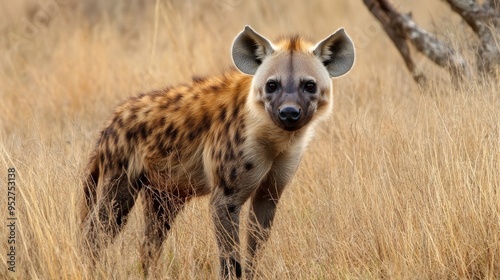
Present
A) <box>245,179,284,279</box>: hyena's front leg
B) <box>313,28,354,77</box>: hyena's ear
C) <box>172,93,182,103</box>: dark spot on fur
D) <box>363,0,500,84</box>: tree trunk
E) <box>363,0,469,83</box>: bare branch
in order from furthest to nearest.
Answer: <box>363,0,469,83</box>: bare branch, <box>363,0,500,84</box>: tree trunk, <box>172,93,182,103</box>: dark spot on fur, <box>313,28,354,77</box>: hyena's ear, <box>245,179,284,279</box>: hyena's front leg

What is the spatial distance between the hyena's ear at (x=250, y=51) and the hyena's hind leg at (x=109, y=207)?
2.97 feet

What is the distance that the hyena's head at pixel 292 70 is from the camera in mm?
4715

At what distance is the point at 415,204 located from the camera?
481 cm

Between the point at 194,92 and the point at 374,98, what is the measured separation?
2838 millimetres

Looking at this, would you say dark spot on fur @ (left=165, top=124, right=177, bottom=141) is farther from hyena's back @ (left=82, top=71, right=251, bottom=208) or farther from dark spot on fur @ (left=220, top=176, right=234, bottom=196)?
dark spot on fur @ (left=220, top=176, right=234, bottom=196)

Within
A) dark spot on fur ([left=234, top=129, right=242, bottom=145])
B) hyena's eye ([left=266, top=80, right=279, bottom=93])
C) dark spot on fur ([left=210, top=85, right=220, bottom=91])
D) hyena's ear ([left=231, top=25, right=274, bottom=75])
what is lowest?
dark spot on fur ([left=234, top=129, right=242, bottom=145])

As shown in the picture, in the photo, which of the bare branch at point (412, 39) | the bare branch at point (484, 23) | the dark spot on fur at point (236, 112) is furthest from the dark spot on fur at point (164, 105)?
the bare branch at point (484, 23)

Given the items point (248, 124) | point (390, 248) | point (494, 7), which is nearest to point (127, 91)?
point (494, 7)

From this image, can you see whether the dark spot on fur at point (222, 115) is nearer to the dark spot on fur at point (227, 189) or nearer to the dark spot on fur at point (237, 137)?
the dark spot on fur at point (237, 137)

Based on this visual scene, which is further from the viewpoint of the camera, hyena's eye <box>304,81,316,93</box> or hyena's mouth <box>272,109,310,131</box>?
hyena's eye <box>304,81,316,93</box>

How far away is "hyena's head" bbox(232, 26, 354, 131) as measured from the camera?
471 centimetres

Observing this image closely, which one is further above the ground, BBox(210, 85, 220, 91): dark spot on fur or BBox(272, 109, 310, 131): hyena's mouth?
BBox(210, 85, 220, 91): dark spot on fur

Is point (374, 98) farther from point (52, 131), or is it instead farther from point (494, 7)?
point (52, 131)

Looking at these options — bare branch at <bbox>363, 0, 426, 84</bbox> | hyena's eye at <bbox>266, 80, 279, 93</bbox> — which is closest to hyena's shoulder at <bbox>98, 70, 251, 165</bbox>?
hyena's eye at <bbox>266, 80, 279, 93</bbox>
